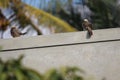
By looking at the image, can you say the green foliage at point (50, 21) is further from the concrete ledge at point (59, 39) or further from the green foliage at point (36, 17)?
the concrete ledge at point (59, 39)

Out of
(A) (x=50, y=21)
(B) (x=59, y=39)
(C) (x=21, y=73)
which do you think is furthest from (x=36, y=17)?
(C) (x=21, y=73)

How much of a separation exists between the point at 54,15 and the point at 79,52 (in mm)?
3277

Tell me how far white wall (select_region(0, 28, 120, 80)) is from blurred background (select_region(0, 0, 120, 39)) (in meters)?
2.12

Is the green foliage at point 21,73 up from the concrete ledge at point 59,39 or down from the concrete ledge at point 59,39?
up

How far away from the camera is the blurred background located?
9.66m

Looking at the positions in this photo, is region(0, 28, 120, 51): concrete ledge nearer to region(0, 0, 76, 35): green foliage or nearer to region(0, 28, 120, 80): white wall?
region(0, 28, 120, 80): white wall

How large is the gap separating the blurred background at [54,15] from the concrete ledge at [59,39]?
1.98 meters

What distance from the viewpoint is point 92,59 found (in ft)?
23.1

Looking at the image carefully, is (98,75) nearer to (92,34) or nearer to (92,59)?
(92,59)

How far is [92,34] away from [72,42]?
375mm

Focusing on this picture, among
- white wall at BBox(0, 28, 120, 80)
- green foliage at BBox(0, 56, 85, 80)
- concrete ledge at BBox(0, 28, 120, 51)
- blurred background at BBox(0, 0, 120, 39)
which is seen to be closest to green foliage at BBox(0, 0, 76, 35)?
blurred background at BBox(0, 0, 120, 39)

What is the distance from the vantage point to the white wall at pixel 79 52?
7.00 m

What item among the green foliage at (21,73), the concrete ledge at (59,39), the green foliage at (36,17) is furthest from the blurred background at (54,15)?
the green foliage at (21,73)

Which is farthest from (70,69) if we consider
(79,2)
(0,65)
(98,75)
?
(79,2)
